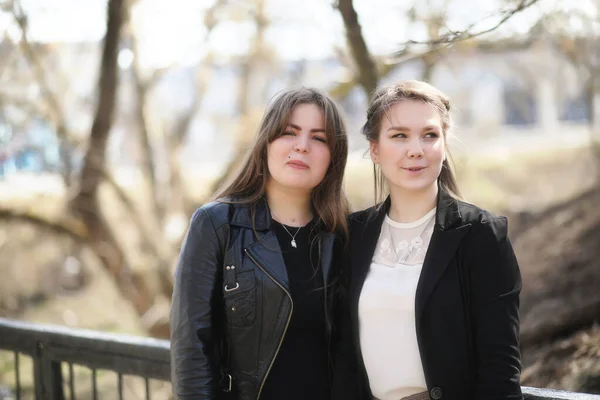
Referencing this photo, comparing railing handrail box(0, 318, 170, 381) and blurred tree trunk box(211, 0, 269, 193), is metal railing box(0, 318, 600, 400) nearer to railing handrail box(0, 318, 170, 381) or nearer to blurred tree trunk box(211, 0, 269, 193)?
railing handrail box(0, 318, 170, 381)

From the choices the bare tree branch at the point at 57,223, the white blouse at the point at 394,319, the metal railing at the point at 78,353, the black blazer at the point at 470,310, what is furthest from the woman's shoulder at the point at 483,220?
the bare tree branch at the point at 57,223

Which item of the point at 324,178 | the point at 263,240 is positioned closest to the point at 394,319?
the point at 263,240

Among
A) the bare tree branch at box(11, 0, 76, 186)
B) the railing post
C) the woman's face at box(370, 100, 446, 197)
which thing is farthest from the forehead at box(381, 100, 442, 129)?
the bare tree branch at box(11, 0, 76, 186)

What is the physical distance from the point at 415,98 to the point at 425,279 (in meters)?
0.71

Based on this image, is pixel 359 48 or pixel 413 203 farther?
pixel 359 48

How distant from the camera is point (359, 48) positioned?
5.12 meters

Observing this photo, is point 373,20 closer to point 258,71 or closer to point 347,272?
point 258,71

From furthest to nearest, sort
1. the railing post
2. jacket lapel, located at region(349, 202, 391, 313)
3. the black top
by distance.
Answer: the railing post
the black top
jacket lapel, located at region(349, 202, 391, 313)

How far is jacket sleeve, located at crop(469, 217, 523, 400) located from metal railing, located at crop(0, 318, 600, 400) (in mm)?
1645

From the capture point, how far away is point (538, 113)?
25.5 m

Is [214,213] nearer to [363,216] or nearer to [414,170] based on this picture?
[363,216]

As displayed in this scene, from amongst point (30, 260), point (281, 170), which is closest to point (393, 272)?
point (281, 170)

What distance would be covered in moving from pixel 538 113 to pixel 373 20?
18.6 m

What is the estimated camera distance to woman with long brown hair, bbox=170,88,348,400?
9.11 feet
